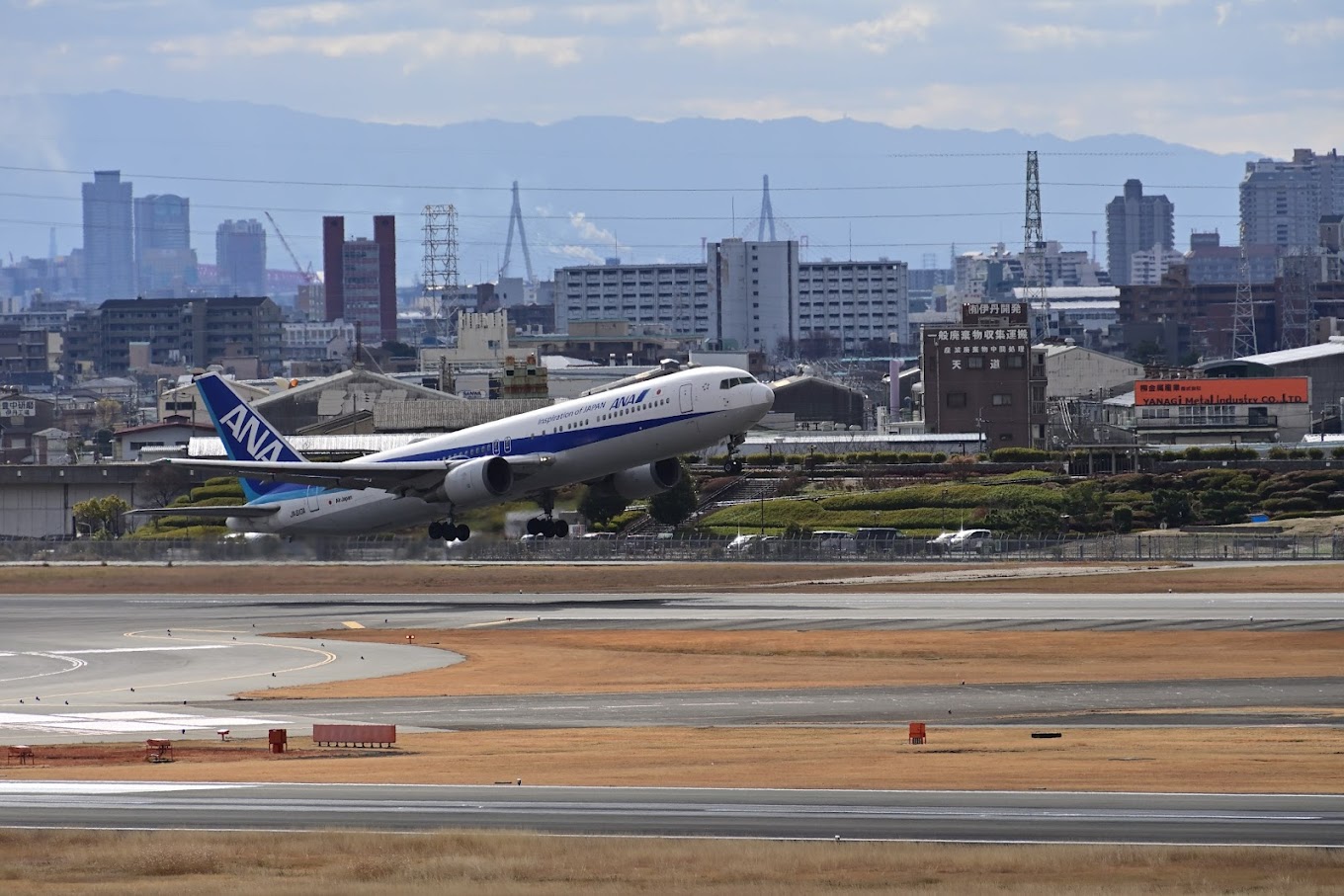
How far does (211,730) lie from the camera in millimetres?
45188

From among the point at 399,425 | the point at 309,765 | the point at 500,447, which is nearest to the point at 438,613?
the point at 500,447

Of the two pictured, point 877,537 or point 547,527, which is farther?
point 877,537

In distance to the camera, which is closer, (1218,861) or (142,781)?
(1218,861)

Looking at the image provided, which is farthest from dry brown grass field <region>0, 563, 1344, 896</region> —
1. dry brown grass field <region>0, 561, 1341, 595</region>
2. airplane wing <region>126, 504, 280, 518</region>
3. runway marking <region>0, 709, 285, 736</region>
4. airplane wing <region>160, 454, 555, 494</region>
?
dry brown grass field <region>0, 561, 1341, 595</region>

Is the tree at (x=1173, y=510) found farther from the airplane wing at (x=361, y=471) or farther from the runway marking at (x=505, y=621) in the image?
the runway marking at (x=505, y=621)

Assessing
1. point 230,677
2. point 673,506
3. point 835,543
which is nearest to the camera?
point 230,677

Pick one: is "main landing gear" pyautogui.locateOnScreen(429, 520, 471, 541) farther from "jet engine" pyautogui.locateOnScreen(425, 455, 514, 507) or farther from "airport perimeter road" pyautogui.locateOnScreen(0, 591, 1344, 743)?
"jet engine" pyautogui.locateOnScreen(425, 455, 514, 507)

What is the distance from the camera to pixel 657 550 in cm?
9825

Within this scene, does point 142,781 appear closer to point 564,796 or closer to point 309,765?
point 309,765

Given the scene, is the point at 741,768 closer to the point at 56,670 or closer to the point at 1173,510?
the point at 56,670

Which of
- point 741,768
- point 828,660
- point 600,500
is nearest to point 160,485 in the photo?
point 600,500

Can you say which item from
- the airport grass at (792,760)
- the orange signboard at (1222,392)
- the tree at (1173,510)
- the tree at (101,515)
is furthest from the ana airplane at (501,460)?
Result: the orange signboard at (1222,392)

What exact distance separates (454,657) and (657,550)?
3831cm

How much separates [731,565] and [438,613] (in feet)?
69.9
